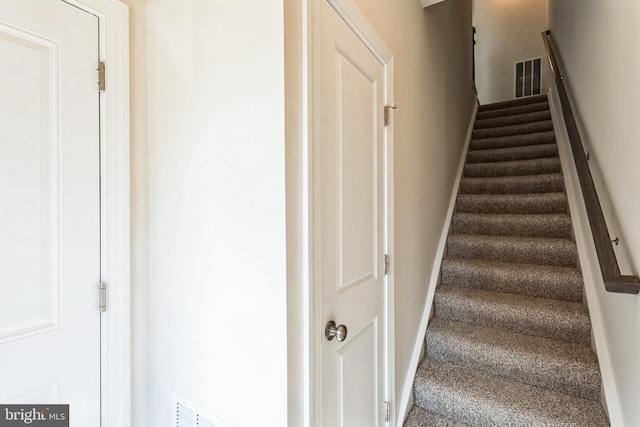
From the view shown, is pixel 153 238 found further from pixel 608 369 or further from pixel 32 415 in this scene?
pixel 608 369

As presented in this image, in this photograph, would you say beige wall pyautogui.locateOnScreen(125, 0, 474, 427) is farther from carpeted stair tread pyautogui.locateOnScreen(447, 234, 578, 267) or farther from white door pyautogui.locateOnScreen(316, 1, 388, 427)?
carpeted stair tread pyautogui.locateOnScreen(447, 234, 578, 267)

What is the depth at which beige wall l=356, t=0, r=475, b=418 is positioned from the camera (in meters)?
1.68

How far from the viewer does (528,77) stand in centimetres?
521

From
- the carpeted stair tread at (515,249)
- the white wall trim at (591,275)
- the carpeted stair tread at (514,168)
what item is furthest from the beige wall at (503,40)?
the carpeted stair tread at (515,249)

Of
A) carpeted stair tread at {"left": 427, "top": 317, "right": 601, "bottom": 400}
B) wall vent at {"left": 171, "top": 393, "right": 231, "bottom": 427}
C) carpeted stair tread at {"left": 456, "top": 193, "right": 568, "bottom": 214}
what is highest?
carpeted stair tread at {"left": 456, "top": 193, "right": 568, "bottom": 214}

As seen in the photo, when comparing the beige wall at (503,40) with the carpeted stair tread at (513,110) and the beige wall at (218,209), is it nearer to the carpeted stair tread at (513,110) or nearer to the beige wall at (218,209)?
the carpeted stair tread at (513,110)

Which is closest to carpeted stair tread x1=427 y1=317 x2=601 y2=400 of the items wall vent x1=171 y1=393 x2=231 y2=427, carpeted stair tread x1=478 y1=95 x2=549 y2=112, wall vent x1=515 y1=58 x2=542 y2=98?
wall vent x1=171 y1=393 x2=231 y2=427

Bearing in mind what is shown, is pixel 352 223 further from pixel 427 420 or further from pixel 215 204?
pixel 427 420

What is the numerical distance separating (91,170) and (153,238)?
34 centimetres

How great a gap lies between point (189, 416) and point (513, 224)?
2707 mm

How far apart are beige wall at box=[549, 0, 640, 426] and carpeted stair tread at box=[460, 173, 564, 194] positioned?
0.81m

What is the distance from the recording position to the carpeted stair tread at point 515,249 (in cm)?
227

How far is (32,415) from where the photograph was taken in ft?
3.33

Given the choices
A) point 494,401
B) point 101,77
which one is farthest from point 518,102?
Answer: point 101,77
